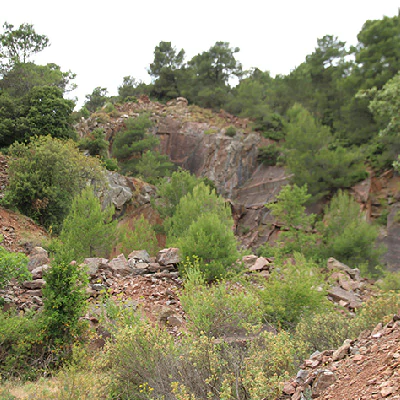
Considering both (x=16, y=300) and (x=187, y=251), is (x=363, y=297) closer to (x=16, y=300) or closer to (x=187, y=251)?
(x=187, y=251)

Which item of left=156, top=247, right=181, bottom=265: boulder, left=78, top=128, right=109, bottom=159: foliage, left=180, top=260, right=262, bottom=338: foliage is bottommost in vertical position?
left=180, top=260, right=262, bottom=338: foliage

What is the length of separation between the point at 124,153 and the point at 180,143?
6417 mm

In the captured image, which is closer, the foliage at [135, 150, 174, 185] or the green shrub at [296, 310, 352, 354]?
the green shrub at [296, 310, 352, 354]

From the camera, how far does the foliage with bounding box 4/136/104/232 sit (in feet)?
50.7

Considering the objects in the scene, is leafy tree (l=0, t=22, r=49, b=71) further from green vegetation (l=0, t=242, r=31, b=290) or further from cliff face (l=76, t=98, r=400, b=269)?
green vegetation (l=0, t=242, r=31, b=290)

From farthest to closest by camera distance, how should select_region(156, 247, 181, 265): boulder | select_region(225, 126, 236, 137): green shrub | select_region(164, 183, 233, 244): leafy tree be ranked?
select_region(225, 126, 236, 137): green shrub, select_region(164, 183, 233, 244): leafy tree, select_region(156, 247, 181, 265): boulder

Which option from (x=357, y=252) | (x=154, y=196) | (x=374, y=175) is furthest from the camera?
(x=374, y=175)

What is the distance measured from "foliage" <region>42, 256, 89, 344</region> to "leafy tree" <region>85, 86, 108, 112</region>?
143ft

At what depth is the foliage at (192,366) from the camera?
4.47 meters

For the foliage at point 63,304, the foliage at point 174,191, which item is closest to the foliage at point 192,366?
the foliage at point 63,304

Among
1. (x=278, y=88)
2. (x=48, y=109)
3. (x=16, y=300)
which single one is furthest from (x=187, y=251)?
(x=278, y=88)

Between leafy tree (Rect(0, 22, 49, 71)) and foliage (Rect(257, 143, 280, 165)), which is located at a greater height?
leafy tree (Rect(0, 22, 49, 71))

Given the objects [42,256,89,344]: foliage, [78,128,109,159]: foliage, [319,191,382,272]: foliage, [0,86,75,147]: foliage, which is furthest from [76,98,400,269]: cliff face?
[42,256,89,344]: foliage

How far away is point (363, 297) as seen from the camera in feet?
37.8
